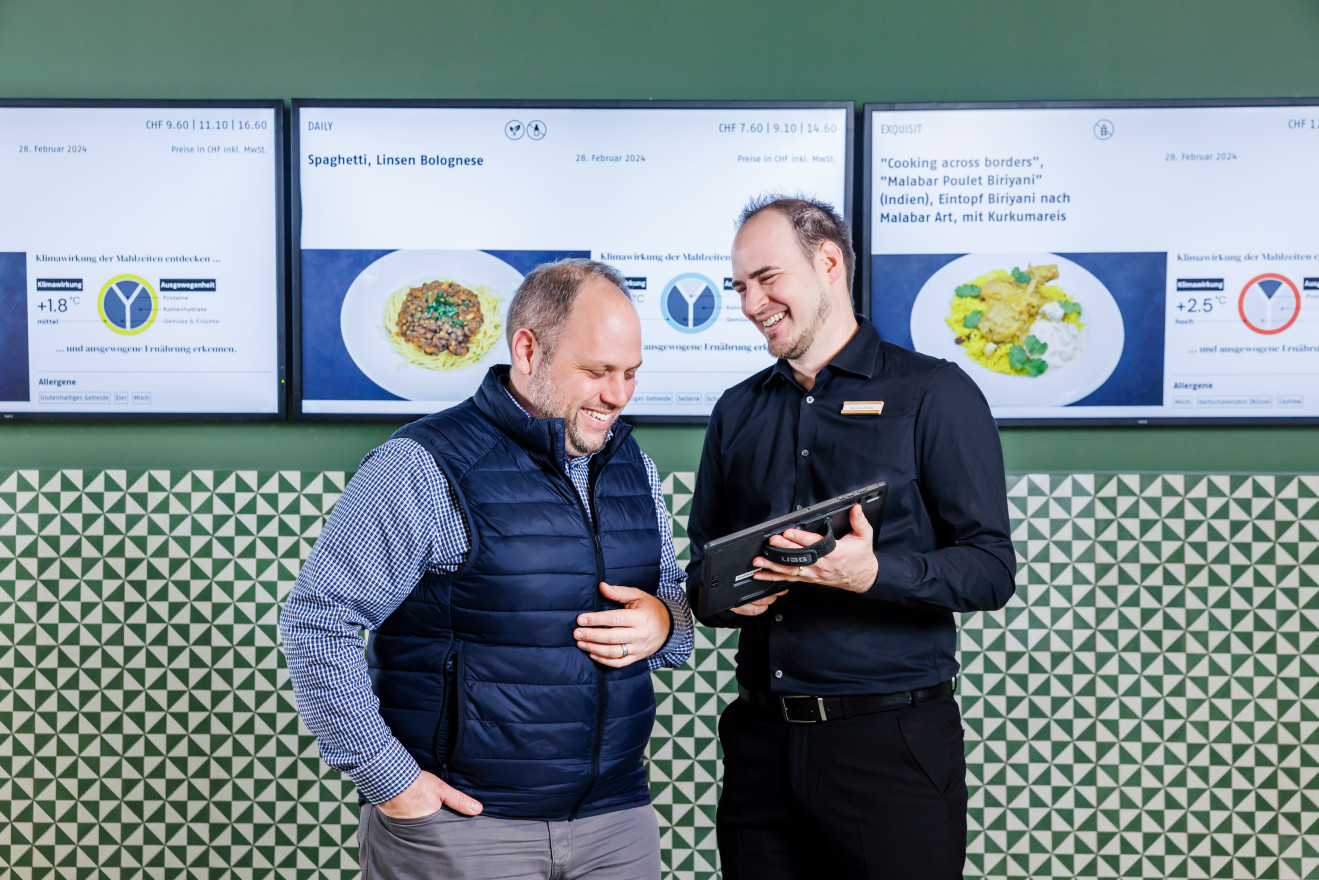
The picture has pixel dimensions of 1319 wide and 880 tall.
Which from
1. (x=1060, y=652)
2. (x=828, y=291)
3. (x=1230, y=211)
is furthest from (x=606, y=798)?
(x=1230, y=211)

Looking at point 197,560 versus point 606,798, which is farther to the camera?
point 197,560

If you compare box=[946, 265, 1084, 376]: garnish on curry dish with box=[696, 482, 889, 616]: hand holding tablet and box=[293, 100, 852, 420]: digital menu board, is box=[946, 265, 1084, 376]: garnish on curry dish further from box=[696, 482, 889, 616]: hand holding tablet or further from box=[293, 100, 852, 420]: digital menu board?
box=[696, 482, 889, 616]: hand holding tablet

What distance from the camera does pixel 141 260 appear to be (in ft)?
8.67

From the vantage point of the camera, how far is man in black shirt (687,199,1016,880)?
1609mm

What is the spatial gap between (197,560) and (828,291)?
1917mm

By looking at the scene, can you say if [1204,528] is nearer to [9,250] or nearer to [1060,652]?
[1060,652]

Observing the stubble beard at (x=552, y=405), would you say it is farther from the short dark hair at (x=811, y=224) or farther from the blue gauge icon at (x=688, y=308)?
the blue gauge icon at (x=688, y=308)

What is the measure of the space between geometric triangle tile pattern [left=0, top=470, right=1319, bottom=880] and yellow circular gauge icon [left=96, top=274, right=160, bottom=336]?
42 cm

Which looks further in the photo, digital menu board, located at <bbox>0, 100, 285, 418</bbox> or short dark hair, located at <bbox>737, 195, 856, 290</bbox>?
digital menu board, located at <bbox>0, 100, 285, 418</bbox>

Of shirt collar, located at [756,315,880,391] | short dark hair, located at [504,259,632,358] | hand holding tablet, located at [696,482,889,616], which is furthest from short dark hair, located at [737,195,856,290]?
hand holding tablet, located at [696,482,889,616]

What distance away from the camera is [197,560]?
8.72 feet

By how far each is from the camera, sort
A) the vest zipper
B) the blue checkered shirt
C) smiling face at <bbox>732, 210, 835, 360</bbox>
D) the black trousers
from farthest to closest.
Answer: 1. smiling face at <bbox>732, 210, 835, 360</bbox>
2. the black trousers
3. the vest zipper
4. the blue checkered shirt

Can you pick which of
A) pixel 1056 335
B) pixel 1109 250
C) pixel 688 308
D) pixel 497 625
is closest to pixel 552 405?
pixel 497 625

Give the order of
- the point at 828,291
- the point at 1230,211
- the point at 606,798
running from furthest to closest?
the point at 1230,211
the point at 828,291
the point at 606,798
